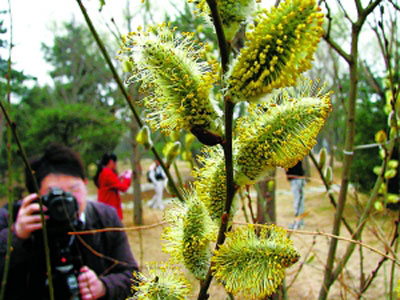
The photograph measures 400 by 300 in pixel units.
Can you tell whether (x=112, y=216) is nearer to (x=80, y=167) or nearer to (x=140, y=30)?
(x=80, y=167)

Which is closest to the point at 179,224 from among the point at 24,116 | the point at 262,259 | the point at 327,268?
the point at 262,259

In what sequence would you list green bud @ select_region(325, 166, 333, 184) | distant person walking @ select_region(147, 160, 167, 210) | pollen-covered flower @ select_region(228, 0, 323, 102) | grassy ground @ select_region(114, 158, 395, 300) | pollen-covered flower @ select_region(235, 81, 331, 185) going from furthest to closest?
distant person walking @ select_region(147, 160, 167, 210) → grassy ground @ select_region(114, 158, 395, 300) → green bud @ select_region(325, 166, 333, 184) → pollen-covered flower @ select_region(235, 81, 331, 185) → pollen-covered flower @ select_region(228, 0, 323, 102)

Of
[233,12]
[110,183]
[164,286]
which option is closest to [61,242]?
[164,286]

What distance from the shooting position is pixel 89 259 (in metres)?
1.64

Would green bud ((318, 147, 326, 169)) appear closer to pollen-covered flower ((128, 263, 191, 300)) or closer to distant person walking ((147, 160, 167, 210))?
pollen-covered flower ((128, 263, 191, 300))

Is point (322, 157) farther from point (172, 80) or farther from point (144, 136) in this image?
point (172, 80)

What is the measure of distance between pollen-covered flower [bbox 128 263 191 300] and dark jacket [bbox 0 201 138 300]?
2.21 feet

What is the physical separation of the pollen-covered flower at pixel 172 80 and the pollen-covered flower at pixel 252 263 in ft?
0.65

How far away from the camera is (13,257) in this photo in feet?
4.81

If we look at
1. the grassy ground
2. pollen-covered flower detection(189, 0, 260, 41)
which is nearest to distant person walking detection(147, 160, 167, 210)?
the grassy ground

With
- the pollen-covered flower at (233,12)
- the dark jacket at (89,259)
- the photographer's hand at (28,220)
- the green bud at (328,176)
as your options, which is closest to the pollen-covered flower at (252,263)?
the pollen-covered flower at (233,12)

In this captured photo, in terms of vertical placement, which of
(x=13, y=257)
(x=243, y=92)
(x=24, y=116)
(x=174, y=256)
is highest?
(x=24, y=116)

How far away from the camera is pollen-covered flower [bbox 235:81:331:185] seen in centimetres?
60

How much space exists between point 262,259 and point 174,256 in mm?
161
